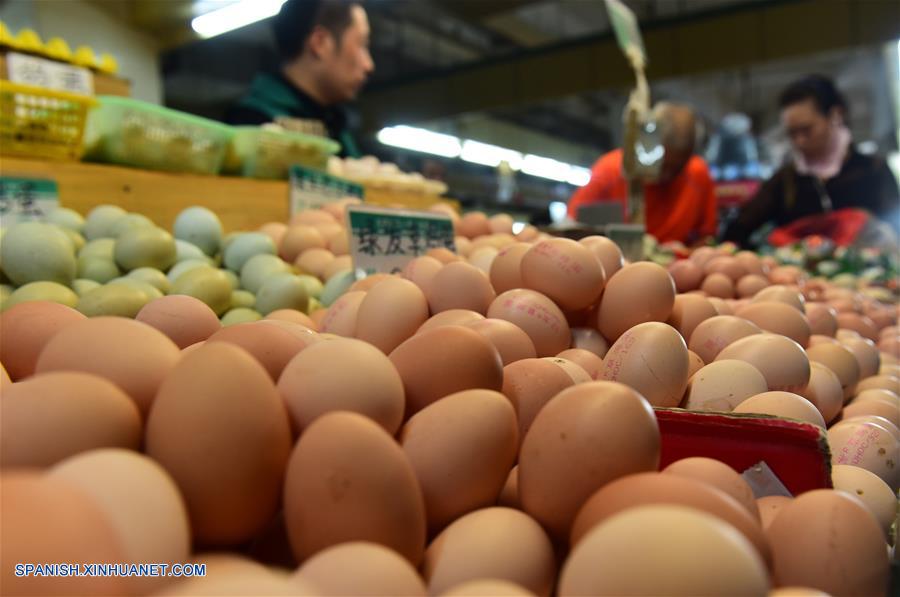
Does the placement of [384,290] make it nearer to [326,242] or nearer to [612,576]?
[612,576]

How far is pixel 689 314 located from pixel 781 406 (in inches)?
12.6

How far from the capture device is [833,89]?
386 cm

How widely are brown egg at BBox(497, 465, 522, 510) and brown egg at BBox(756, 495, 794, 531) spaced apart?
8.9 inches

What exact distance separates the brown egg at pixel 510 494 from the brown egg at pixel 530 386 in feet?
0.18

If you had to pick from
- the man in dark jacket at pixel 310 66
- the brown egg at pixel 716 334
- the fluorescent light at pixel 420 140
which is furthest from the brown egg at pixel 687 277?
the fluorescent light at pixel 420 140

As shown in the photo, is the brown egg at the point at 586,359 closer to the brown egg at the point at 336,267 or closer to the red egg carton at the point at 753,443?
the red egg carton at the point at 753,443

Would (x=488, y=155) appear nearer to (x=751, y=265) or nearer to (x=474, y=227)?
(x=474, y=227)

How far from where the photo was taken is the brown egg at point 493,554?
506 millimetres

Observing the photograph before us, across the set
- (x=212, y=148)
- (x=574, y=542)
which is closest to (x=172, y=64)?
(x=212, y=148)

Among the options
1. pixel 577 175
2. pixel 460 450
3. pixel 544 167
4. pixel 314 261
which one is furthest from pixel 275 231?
pixel 577 175

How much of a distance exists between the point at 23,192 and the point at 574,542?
1.50 m

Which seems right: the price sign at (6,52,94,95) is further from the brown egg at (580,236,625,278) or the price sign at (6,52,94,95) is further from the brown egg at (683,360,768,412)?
the brown egg at (683,360,768,412)

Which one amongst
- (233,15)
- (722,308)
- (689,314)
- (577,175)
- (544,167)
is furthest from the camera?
(577,175)

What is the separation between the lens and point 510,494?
0.65m
